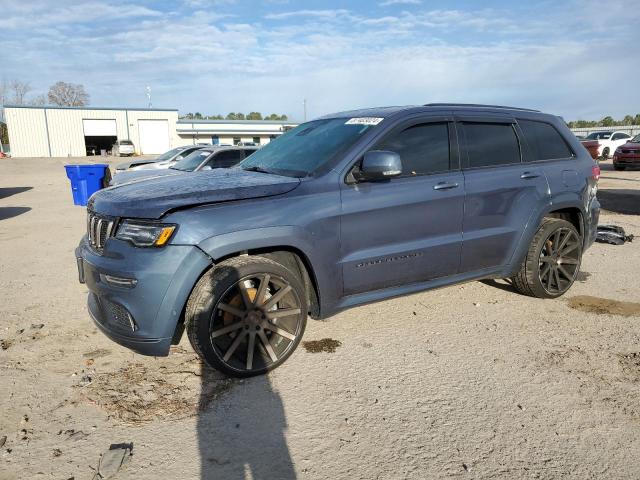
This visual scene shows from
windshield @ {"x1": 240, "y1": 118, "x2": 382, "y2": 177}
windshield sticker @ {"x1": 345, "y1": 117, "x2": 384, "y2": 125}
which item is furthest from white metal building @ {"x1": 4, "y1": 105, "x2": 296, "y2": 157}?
windshield sticker @ {"x1": 345, "y1": 117, "x2": 384, "y2": 125}

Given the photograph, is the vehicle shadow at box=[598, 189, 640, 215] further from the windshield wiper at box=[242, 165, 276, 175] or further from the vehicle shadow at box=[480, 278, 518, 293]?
the windshield wiper at box=[242, 165, 276, 175]

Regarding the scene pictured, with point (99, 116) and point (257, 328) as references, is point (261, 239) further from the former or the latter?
point (99, 116)

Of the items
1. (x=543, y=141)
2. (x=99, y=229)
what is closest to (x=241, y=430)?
(x=99, y=229)

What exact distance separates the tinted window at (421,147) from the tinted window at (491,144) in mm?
282

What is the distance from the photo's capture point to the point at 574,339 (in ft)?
12.5

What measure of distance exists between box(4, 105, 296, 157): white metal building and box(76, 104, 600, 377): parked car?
4179cm

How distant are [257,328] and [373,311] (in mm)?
1541

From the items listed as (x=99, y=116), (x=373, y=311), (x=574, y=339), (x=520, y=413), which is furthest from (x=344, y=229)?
(x=99, y=116)

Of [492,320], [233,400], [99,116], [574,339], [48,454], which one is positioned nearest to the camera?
[48,454]

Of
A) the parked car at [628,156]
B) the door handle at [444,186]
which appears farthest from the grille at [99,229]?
the parked car at [628,156]

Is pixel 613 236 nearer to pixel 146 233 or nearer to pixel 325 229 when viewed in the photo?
pixel 325 229

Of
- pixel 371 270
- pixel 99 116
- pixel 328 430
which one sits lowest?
pixel 328 430

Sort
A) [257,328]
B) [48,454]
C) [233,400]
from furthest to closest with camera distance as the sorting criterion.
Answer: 1. [257,328]
2. [233,400]
3. [48,454]

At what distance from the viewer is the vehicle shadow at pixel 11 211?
1055cm
